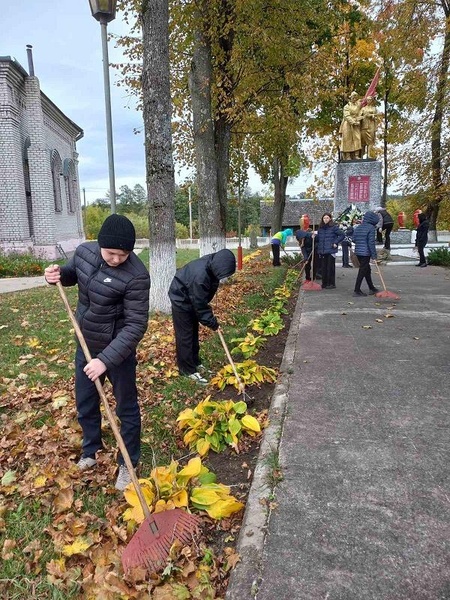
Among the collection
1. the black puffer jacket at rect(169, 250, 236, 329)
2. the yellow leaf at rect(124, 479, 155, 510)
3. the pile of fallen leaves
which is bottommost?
the pile of fallen leaves

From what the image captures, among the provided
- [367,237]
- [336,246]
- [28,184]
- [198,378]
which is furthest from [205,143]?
[28,184]

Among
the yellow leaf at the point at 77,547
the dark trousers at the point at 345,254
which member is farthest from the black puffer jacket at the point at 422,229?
the yellow leaf at the point at 77,547

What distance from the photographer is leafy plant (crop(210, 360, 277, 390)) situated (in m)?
4.14

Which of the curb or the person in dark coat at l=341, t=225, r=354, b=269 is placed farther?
the person in dark coat at l=341, t=225, r=354, b=269

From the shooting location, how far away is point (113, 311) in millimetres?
2664

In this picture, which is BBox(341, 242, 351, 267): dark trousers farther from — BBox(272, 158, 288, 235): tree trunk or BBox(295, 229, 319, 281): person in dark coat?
BBox(272, 158, 288, 235): tree trunk

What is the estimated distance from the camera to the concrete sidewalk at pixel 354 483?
1.88m

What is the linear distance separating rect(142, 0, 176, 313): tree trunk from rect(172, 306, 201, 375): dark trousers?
242 centimetres

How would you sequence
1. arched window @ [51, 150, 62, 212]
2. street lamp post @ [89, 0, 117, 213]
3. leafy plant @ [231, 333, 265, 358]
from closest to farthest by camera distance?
leafy plant @ [231, 333, 265, 358] < street lamp post @ [89, 0, 117, 213] < arched window @ [51, 150, 62, 212]

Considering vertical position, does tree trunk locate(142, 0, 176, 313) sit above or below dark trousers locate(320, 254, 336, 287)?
above

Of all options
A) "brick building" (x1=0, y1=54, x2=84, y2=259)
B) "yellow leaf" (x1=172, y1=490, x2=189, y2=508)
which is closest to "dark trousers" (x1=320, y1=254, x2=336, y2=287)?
"yellow leaf" (x1=172, y1=490, x2=189, y2=508)

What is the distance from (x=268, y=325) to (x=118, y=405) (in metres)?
3.85

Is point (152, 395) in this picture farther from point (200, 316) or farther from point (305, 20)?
point (305, 20)

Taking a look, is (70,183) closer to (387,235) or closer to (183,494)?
(387,235)
